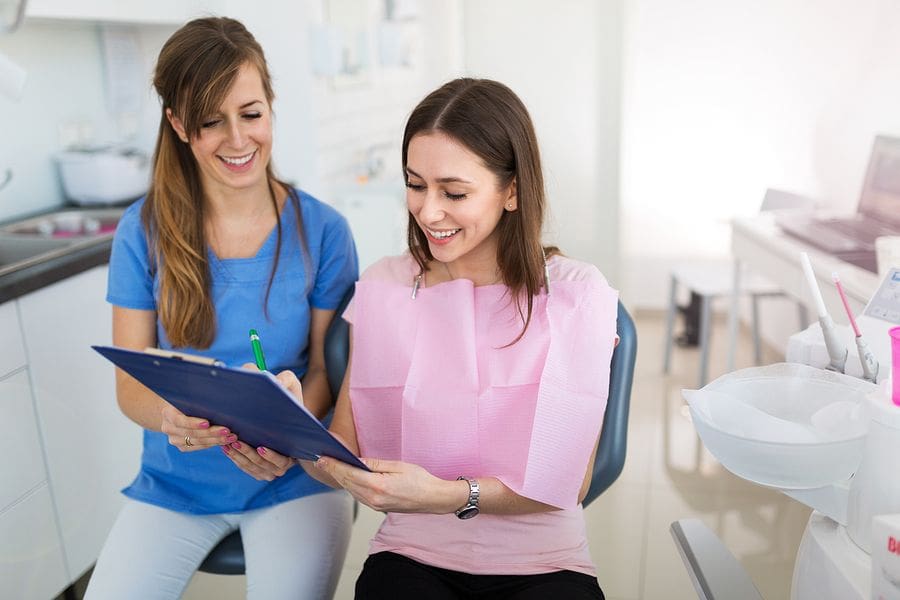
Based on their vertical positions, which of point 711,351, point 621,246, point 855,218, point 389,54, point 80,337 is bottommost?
point 711,351

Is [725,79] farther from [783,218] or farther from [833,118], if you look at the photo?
[783,218]

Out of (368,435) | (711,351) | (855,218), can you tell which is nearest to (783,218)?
(855,218)

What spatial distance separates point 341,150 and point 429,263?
2124 mm

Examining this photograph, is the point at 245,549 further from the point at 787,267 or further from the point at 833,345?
the point at 787,267

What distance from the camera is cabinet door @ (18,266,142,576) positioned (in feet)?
6.17

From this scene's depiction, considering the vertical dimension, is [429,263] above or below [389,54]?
below

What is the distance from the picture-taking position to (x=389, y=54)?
12.2ft

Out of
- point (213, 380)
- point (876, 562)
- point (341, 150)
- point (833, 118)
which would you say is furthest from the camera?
point (341, 150)

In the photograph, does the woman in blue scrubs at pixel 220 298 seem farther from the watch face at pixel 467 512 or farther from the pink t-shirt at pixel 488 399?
the watch face at pixel 467 512

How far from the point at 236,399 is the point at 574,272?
555mm

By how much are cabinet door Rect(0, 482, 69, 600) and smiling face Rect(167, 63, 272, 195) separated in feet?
3.17

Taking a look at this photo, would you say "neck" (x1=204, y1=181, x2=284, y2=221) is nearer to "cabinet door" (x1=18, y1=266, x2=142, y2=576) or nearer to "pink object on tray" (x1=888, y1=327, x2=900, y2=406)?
"cabinet door" (x1=18, y1=266, x2=142, y2=576)

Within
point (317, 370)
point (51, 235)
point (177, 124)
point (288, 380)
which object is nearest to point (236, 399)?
point (288, 380)

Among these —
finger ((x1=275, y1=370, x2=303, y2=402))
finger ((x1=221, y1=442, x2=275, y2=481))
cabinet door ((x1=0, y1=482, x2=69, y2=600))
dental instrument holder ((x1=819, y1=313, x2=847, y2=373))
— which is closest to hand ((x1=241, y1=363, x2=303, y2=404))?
finger ((x1=275, y1=370, x2=303, y2=402))
